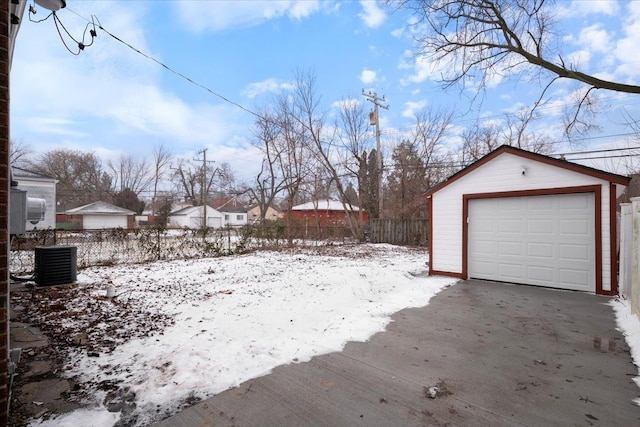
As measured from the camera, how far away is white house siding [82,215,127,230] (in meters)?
31.1

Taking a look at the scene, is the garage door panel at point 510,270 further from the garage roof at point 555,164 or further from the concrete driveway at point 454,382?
the concrete driveway at point 454,382

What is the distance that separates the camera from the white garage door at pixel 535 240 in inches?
249

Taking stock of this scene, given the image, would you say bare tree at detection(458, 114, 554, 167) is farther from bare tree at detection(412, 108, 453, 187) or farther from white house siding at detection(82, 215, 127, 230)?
white house siding at detection(82, 215, 127, 230)

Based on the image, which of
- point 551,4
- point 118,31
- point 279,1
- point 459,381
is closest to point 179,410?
point 459,381

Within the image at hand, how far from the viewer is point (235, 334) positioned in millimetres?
3811

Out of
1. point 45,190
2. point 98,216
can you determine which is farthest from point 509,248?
point 98,216

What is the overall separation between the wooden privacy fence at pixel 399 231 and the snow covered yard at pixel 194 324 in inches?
357

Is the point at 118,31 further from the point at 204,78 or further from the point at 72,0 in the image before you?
the point at 204,78

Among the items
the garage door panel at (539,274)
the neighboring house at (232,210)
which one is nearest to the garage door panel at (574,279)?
the garage door panel at (539,274)

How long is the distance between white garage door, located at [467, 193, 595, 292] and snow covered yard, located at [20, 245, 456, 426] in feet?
3.80

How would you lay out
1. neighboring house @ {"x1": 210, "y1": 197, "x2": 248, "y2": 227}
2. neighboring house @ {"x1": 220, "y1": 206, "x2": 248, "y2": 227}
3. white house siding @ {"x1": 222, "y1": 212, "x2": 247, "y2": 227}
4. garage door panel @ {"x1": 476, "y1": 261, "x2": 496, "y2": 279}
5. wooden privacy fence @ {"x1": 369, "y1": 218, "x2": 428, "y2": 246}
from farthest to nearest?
neighboring house @ {"x1": 210, "y1": 197, "x2": 248, "y2": 227} < neighboring house @ {"x1": 220, "y1": 206, "x2": 248, "y2": 227} < white house siding @ {"x1": 222, "y1": 212, "x2": 247, "y2": 227} < wooden privacy fence @ {"x1": 369, "y1": 218, "x2": 428, "y2": 246} < garage door panel @ {"x1": 476, "y1": 261, "x2": 496, "y2": 279}

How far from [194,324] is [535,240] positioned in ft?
22.3

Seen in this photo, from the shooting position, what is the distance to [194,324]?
416 cm

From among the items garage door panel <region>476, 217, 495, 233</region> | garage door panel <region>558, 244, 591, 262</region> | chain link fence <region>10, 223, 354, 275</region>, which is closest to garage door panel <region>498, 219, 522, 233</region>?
garage door panel <region>476, 217, 495, 233</region>
